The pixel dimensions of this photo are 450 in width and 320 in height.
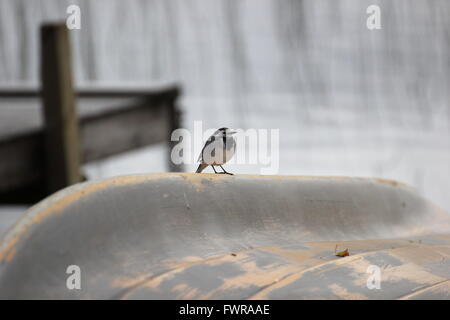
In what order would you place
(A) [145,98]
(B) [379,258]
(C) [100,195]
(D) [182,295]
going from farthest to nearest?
(A) [145,98] < (B) [379,258] < (C) [100,195] < (D) [182,295]

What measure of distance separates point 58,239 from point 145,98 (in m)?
3.52

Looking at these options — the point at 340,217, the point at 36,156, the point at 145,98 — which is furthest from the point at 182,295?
the point at 145,98

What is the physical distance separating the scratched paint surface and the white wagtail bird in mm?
622

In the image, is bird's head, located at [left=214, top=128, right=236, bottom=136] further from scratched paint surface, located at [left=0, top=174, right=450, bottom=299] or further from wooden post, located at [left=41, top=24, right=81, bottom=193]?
wooden post, located at [left=41, top=24, right=81, bottom=193]

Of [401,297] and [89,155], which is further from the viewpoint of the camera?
[89,155]

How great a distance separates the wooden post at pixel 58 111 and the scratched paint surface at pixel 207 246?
7.79 ft

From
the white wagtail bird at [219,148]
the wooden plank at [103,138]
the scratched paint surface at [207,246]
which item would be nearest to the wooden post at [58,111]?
the wooden plank at [103,138]

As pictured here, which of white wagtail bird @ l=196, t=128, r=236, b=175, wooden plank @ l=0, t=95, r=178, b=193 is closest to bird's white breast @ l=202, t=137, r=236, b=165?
white wagtail bird @ l=196, t=128, r=236, b=175

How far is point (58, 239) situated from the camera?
152 centimetres

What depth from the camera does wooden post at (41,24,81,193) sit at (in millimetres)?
4137

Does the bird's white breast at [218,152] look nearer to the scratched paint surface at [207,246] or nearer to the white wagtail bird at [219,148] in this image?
the white wagtail bird at [219,148]

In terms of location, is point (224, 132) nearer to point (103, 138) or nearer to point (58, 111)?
point (58, 111)

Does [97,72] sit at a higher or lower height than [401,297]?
higher
